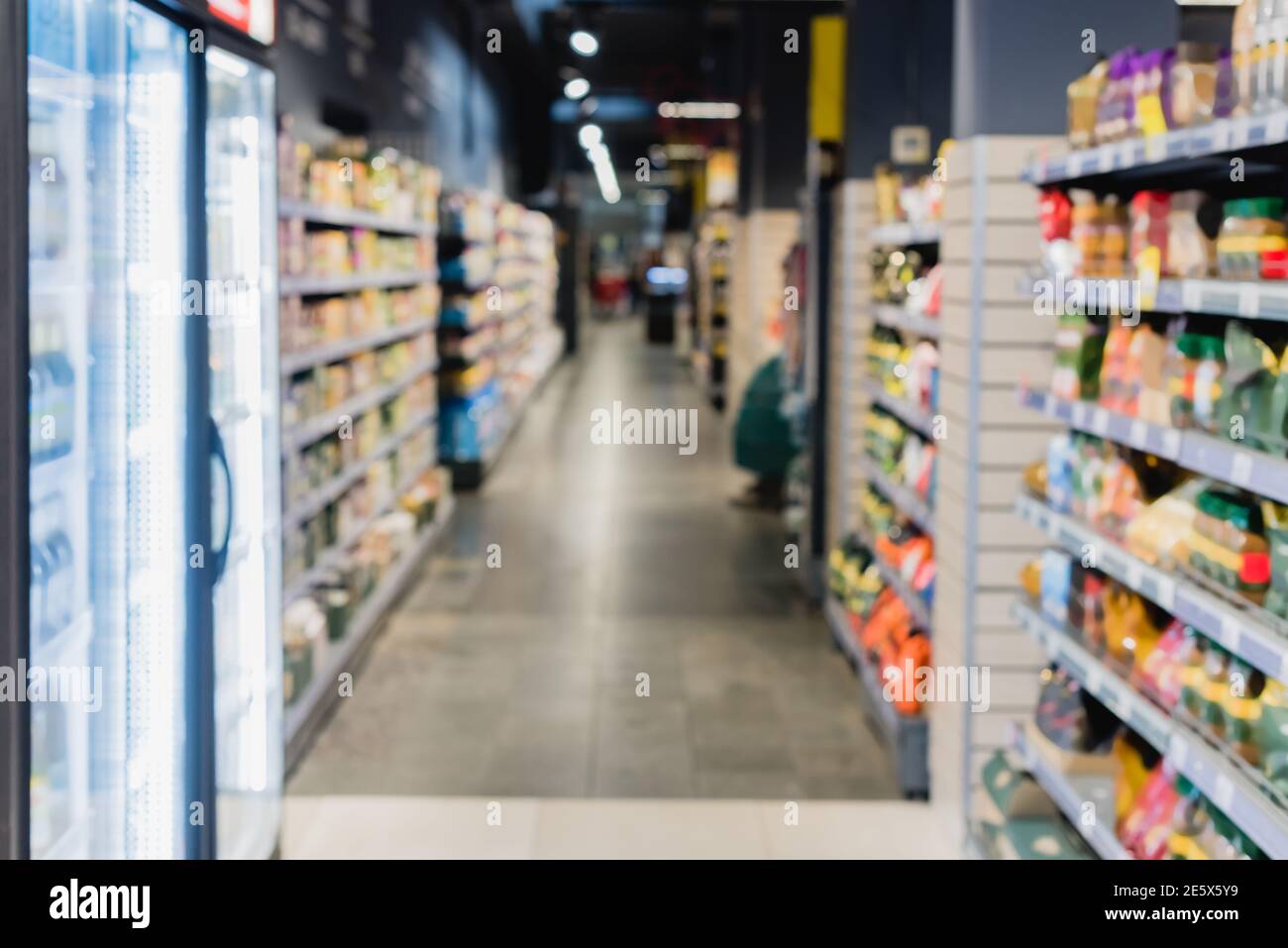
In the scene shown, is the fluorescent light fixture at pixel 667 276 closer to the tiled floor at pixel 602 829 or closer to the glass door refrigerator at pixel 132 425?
the tiled floor at pixel 602 829

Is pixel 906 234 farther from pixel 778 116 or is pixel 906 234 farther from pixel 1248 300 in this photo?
pixel 778 116

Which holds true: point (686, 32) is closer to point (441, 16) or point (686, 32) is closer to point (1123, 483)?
point (441, 16)

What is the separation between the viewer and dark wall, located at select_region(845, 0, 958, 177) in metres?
7.68

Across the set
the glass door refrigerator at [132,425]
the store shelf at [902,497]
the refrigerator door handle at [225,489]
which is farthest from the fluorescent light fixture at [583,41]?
the refrigerator door handle at [225,489]

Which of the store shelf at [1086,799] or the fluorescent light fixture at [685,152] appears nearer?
the store shelf at [1086,799]

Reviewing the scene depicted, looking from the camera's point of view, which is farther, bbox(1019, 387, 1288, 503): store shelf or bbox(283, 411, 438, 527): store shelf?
bbox(283, 411, 438, 527): store shelf

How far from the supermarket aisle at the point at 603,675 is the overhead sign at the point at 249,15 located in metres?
2.62

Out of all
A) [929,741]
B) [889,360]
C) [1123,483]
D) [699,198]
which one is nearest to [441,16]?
[889,360]

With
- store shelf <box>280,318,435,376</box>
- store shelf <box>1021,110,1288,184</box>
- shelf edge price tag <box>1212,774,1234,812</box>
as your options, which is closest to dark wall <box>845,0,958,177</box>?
store shelf <box>280,318,435,376</box>

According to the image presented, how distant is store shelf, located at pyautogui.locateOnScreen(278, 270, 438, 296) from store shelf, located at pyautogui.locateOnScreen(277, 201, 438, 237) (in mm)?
249

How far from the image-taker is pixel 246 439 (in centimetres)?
435

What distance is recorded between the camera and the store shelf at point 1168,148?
9.06 feet

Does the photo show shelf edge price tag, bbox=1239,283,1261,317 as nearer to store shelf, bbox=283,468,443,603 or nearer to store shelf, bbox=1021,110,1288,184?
store shelf, bbox=1021,110,1288,184

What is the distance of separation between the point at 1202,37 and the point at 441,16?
9.08 meters
